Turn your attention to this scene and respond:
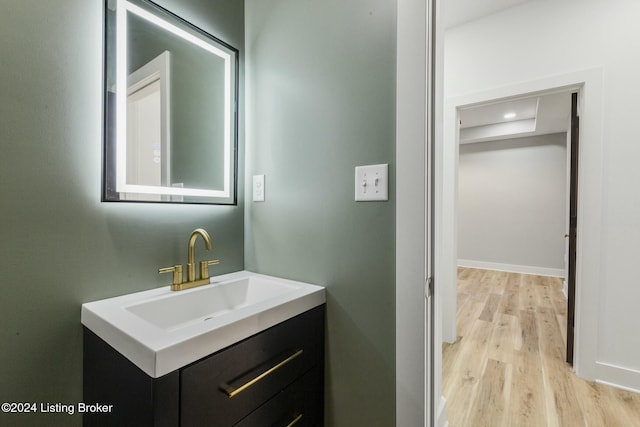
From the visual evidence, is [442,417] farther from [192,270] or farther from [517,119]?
[517,119]

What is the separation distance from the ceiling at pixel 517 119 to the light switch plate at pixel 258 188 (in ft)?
9.39

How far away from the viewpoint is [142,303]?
0.94 metres

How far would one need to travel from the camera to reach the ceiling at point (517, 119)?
3.30m

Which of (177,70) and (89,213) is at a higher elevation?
(177,70)

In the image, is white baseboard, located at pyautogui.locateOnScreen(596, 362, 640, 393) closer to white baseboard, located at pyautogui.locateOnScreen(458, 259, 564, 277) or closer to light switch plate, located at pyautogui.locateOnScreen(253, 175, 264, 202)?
light switch plate, located at pyautogui.locateOnScreen(253, 175, 264, 202)

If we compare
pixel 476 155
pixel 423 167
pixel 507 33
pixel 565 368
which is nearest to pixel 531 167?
pixel 476 155

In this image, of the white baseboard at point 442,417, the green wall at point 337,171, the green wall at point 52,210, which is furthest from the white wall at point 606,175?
the green wall at point 52,210

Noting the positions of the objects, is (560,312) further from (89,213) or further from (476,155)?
(89,213)

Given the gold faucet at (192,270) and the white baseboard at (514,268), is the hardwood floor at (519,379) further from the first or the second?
the white baseboard at (514,268)

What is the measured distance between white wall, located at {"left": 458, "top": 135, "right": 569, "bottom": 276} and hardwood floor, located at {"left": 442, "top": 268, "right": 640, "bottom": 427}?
1.78 m

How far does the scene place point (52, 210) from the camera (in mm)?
855

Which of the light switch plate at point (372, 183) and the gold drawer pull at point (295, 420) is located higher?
the light switch plate at point (372, 183)

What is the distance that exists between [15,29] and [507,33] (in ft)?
9.04

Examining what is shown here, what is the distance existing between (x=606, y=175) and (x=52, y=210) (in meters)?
2.78
